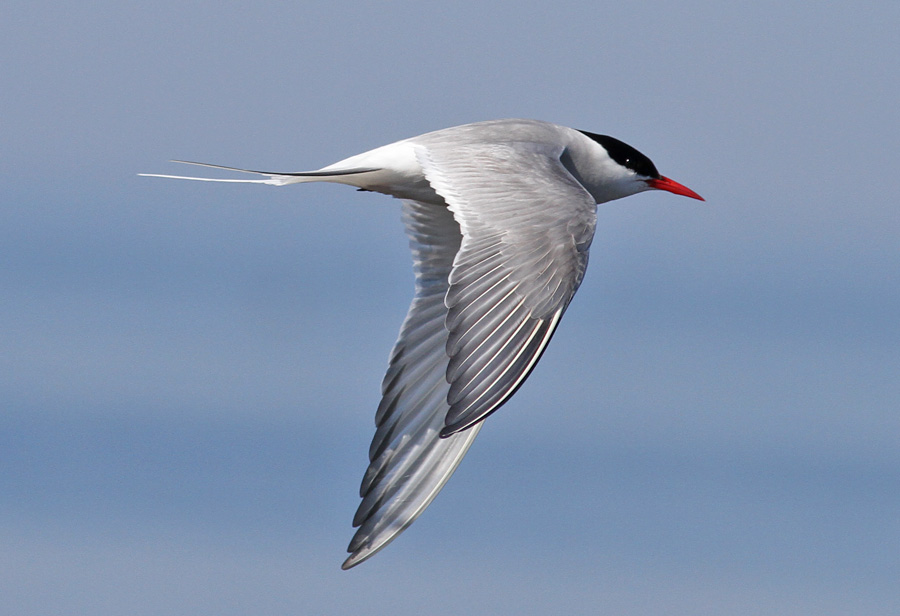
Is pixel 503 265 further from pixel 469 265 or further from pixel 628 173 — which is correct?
pixel 628 173

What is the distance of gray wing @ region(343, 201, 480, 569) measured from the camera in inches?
328

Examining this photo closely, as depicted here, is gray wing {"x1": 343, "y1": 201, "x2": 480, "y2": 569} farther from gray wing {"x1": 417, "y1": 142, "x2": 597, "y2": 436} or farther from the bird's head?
gray wing {"x1": 417, "y1": 142, "x2": 597, "y2": 436}

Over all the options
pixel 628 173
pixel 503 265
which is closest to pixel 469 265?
pixel 503 265

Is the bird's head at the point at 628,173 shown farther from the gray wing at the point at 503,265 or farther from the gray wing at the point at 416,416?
the gray wing at the point at 503,265

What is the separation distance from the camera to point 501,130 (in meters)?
8.59

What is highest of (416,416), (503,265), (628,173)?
(503,265)

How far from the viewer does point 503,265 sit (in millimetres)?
6711

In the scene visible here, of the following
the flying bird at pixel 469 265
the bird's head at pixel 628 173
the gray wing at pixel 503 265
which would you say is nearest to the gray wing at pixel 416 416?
the flying bird at pixel 469 265

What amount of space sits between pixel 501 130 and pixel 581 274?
6.93 ft

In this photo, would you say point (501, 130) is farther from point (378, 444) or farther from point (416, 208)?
point (378, 444)

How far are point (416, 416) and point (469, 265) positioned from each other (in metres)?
2.32

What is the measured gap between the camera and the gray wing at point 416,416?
27.3 feet

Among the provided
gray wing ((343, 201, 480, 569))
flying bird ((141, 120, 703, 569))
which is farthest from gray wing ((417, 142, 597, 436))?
gray wing ((343, 201, 480, 569))

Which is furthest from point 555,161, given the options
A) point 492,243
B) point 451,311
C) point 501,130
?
point 451,311
